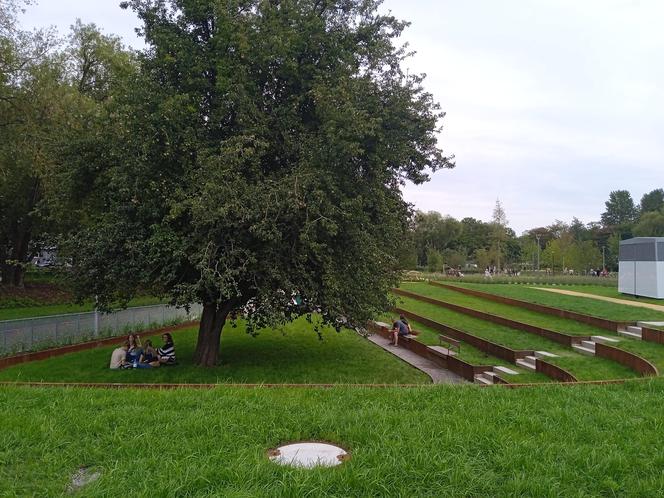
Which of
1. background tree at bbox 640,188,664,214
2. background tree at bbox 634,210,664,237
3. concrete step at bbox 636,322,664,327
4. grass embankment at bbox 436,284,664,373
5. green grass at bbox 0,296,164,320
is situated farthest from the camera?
background tree at bbox 640,188,664,214

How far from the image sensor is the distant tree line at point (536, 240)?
6259 centimetres

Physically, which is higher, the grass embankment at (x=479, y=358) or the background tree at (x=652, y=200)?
the background tree at (x=652, y=200)

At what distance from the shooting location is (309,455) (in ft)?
16.2

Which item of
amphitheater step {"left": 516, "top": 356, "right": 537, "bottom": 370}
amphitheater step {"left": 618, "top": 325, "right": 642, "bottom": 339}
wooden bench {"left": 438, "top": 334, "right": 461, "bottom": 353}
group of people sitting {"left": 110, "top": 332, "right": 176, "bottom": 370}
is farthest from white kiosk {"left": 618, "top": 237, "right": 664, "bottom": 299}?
group of people sitting {"left": 110, "top": 332, "right": 176, "bottom": 370}

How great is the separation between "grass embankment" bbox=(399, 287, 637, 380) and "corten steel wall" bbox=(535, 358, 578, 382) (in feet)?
0.81

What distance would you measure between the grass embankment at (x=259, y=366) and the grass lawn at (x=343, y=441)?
6.92m

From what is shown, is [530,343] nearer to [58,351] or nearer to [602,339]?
[602,339]

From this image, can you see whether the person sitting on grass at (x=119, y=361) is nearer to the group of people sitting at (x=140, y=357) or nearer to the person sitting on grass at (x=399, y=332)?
the group of people sitting at (x=140, y=357)

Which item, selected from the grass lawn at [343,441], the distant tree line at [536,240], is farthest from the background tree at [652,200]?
the grass lawn at [343,441]

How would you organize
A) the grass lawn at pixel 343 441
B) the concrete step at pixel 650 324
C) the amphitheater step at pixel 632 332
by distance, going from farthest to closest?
the concrete step at pixel 650 324 → the amphitheater step at pixel 632 332 → the grass lawn at pixel 343 441

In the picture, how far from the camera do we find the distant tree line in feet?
205

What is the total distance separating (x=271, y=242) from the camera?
12.7 meters

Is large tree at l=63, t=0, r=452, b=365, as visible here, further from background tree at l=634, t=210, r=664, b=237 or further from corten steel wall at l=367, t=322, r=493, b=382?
background tree at l=634, t=210, r=664, b=237

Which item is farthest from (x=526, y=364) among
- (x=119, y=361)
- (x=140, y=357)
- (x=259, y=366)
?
(x=119, y=361)
